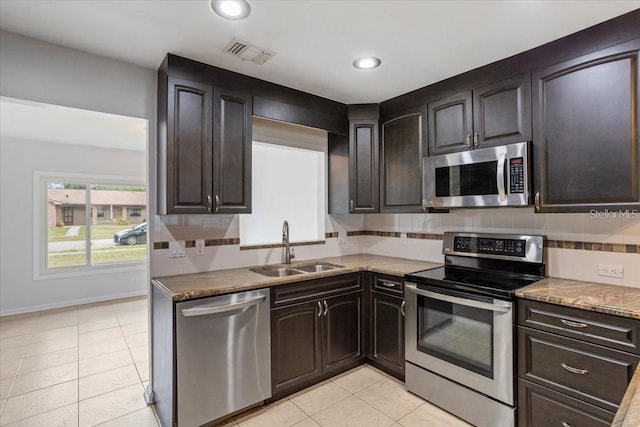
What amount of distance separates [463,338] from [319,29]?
2155 mm

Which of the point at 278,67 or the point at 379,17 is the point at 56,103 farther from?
the point at 379,17

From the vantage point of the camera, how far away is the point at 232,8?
1.65 metres

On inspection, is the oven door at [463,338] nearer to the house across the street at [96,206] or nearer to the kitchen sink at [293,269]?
the kitchen sink at [293,269]

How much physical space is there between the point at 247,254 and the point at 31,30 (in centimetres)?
200

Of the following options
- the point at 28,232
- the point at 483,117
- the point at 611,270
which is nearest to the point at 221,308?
the point at 483,117

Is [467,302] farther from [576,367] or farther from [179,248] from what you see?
[179,248]

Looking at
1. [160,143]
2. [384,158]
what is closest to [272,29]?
[160,143]

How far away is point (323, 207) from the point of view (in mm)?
3438

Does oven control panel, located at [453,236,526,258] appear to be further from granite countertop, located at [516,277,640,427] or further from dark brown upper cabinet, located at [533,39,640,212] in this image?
dark brown upper cabinet, located at [533,39,640,212]

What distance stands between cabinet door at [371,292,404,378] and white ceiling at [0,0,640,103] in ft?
6.05

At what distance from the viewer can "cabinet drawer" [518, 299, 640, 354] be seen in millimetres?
1521

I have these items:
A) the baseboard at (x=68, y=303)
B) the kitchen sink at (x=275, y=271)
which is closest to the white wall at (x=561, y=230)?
the kitchen sink at (x=275, y=271)

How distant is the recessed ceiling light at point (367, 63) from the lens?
2.23 metres

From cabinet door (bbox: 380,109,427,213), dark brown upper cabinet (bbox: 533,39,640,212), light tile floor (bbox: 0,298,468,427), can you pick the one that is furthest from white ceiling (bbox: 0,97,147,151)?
dark brown upper cabinet (bbox: 533,39,640,212)
